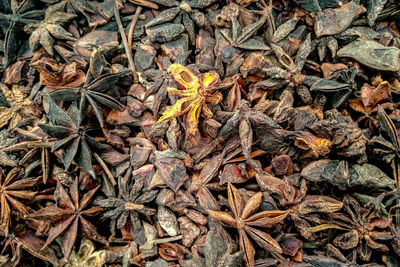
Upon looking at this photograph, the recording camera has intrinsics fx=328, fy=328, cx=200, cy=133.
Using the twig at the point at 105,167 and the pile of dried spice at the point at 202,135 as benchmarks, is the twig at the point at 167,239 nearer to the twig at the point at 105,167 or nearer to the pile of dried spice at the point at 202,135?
the pile of dried spice at the point at 202,135

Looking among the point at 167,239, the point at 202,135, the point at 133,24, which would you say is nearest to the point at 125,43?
the point at 133,24

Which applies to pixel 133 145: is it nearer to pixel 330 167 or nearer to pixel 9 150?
pixel 9 150

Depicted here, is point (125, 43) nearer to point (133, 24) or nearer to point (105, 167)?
point (133, 24)

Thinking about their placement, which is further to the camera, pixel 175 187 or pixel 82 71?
pixel 82 71

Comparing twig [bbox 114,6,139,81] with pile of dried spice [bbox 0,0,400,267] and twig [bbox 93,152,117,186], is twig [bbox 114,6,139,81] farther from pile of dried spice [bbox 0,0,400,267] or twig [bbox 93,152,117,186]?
twig [bbox 93,152,117,186]

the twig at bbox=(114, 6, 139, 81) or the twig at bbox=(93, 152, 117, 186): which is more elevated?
the twig at bbox=(114, 6, 139, 81)

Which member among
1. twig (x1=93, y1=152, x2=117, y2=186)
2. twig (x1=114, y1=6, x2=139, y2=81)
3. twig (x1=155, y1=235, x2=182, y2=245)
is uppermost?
twig (x1=114, y1=6, x2=139, y2=81)

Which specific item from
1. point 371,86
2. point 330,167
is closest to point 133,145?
point 330,167

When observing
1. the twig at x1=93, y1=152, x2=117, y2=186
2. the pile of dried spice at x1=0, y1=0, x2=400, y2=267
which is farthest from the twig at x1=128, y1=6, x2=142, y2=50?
the twig at x1=93, y1=152, x2=117, y2=186
